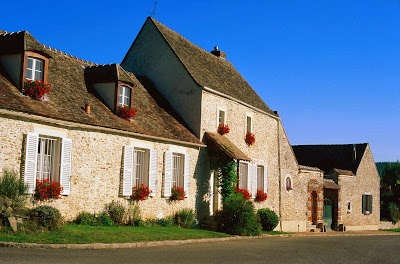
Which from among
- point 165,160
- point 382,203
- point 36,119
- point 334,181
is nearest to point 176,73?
point 165,160

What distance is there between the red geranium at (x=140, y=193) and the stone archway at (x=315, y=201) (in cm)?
1406

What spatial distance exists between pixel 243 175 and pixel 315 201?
8.22 metres

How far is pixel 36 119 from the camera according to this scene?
15016 mm

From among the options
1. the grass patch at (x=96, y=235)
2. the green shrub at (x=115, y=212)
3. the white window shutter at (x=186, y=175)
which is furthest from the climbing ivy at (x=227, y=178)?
the green shrub at (x=115, y=212)

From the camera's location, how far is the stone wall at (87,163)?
47.7ft

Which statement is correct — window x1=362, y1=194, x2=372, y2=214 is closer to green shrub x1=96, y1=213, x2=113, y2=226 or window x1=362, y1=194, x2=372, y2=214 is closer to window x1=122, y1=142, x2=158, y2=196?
window x1=122, y1=142, x2=158, y2=196

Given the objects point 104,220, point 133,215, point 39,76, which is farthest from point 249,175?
point 39,76

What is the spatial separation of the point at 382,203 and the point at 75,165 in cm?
3152

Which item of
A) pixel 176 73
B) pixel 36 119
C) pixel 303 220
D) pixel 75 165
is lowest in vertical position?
pixel 303 220

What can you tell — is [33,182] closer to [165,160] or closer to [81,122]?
[81,122]

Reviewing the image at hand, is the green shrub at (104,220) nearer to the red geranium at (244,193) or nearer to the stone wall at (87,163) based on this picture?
the stone wall at (87,163)

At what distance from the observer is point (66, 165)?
1605cm

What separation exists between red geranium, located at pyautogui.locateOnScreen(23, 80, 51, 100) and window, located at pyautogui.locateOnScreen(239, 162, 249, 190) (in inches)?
435

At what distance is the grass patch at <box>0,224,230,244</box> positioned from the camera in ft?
41.1
